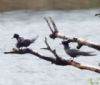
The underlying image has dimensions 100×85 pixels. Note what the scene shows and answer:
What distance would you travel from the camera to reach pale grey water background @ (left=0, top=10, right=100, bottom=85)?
1384 centimetres

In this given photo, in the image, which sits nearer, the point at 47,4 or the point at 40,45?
the point at 40,45

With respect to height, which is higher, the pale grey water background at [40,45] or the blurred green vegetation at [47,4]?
the pale grey water background at [40,45]

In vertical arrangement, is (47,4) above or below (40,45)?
below

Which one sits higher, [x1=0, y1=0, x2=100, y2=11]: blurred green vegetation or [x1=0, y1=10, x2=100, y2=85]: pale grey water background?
[x1=0, y1=10, x2=100, y2=85]: pale grey water background

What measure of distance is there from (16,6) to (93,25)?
11.5 metres

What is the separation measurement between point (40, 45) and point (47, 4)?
16850 millimetres

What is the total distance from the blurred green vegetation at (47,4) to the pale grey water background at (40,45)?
1.86 metres

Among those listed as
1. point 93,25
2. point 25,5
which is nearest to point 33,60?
point 93,25

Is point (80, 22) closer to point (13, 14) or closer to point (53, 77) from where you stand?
point (13, 14)

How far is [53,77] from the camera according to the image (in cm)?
1409

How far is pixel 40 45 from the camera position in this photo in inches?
778

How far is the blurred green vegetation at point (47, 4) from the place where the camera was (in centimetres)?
3431

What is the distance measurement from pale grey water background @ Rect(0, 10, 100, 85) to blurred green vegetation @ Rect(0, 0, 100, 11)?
1864 millimetres

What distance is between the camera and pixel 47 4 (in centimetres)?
3628
